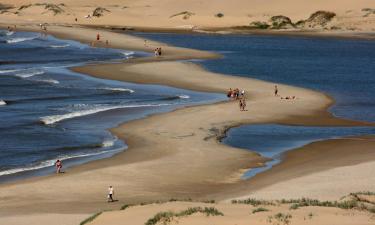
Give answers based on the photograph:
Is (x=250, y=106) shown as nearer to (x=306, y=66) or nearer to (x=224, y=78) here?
(x=224, y=78)

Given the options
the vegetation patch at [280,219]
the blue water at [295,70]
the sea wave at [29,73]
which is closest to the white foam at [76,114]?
the blue water at [295,70]

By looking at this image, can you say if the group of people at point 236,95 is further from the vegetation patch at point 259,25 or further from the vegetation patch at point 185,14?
the vegetation patch at point 185,14

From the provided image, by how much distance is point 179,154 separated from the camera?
3594cm

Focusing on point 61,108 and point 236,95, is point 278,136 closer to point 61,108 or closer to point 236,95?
point 236,95

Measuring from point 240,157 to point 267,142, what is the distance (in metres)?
4.10

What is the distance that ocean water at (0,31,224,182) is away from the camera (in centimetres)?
3628

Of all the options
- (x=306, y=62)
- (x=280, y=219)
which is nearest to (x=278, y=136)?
(x=280, y=219)

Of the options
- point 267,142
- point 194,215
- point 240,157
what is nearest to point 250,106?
point 267,142

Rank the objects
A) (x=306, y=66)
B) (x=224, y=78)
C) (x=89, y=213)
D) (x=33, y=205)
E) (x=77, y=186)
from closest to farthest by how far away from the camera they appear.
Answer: (x=89, y=213) < (x=33, y=205) < (x=77, y=186) < (x=224, y=78) < (x=306, y=66)

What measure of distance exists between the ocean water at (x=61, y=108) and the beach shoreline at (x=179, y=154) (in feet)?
5.08

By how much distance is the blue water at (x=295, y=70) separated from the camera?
1594 inches

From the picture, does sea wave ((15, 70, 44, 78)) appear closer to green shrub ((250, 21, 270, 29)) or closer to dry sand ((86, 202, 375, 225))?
dry sand ((86, 202, 375, 225))

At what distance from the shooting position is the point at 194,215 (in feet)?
60.7

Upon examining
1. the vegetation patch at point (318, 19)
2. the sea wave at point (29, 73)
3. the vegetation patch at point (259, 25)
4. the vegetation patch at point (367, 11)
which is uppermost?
the vegetation patch at point (367, 11)
